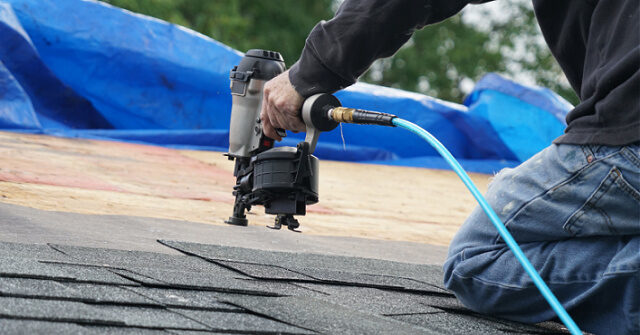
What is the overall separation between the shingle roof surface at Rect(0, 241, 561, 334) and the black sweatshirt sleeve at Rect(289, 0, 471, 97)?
47 centimetres

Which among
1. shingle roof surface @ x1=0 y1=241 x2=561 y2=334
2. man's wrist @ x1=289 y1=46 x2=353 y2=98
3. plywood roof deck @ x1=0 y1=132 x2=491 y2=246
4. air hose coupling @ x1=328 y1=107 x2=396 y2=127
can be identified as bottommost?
shingle roof surface @ x1=0 y1=241 x2=561 y2=334

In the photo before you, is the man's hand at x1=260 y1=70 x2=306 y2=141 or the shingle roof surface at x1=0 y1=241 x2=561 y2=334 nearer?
the shingle roof surface at x1=0 y1=241 x2=561 y2=334

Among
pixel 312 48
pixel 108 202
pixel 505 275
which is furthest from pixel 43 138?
pixel 505 275

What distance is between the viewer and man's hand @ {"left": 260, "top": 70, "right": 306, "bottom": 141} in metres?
1.76

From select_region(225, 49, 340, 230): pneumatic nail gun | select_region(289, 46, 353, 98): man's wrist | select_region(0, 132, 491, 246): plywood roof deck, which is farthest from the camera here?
select_region(0, 132, 491, 246): plywood roof deck

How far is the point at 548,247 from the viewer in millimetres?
1615

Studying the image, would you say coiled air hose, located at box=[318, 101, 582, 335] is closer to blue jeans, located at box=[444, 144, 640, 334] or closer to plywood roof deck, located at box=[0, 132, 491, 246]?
blue jeans, located at box=[444, 144, 640, 334]

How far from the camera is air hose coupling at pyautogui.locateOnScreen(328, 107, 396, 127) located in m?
1.62

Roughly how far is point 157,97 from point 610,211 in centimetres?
485

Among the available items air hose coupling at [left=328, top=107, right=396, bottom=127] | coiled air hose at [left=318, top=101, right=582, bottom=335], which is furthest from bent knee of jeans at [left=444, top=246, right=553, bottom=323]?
air hose coupling at [left=328, top=107, right=396, bottom=127]

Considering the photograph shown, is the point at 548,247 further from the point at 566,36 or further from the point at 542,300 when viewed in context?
the point at 566,36

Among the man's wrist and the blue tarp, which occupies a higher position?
the blue tarp

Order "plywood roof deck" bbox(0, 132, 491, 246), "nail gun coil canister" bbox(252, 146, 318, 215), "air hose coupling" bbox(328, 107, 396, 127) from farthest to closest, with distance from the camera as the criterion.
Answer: "plywood roof deck" bbox(0, 132, 491, 246)
"nail gun coil canister" bbox(252, 146, 318, 215)
"air hose coupling" bbox(328, 107, 396, 127)

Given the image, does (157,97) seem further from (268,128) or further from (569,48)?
(569,48)
